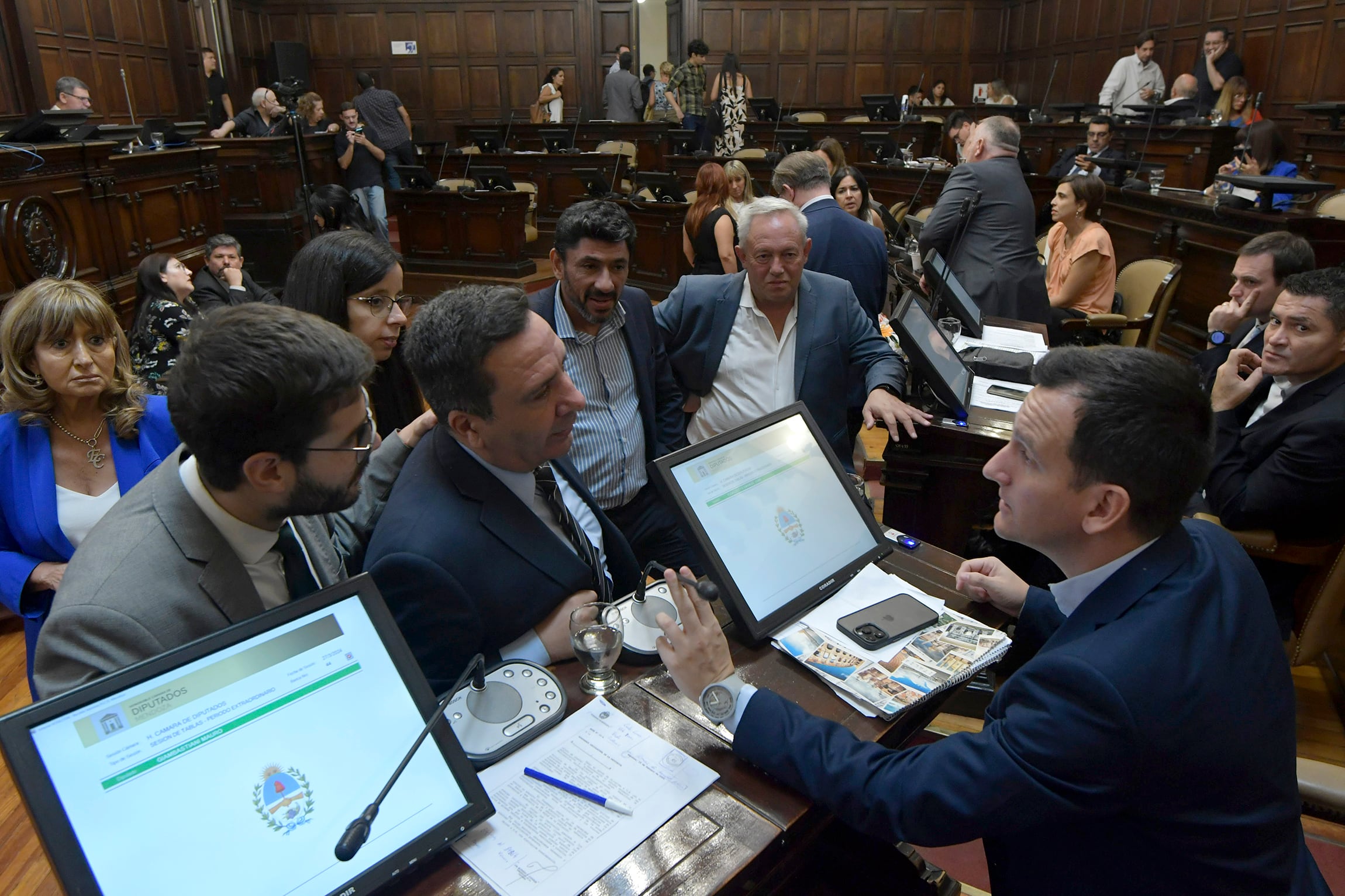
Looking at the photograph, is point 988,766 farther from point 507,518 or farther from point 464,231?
point 464,231

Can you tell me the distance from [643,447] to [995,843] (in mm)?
1550

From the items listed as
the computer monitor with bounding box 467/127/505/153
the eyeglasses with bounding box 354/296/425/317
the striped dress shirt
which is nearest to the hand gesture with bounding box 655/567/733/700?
the striped dress shirt

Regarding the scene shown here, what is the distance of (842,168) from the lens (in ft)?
18.5

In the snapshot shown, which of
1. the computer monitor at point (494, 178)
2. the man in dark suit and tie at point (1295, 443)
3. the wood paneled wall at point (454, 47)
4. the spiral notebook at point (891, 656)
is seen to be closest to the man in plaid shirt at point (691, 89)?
the wood paneled wall at point (454, 47)

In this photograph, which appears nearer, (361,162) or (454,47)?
(361,162)

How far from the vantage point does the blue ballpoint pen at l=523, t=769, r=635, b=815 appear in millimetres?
1175

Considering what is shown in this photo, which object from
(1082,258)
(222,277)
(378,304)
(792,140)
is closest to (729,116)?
(792,140)

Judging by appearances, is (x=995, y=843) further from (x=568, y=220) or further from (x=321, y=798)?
(x=568, y=220)

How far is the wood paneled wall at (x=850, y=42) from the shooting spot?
12.8 meters

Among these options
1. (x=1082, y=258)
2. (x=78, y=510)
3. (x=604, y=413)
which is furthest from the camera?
(x=1082, y=258)

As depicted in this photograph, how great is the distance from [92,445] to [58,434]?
0.08 m

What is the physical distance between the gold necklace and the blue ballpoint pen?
5.32 ft

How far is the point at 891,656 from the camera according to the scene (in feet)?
4.90
